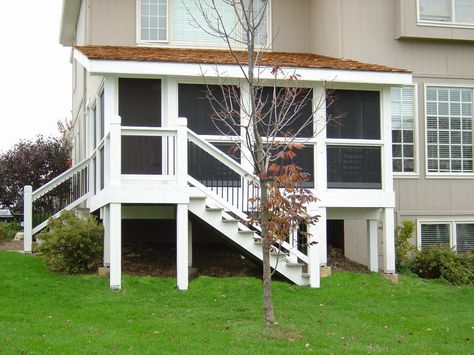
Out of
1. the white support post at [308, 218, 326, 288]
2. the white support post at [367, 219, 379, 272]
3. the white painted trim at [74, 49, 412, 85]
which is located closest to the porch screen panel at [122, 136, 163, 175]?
the white painted trim at [74, 49, 412, 85]

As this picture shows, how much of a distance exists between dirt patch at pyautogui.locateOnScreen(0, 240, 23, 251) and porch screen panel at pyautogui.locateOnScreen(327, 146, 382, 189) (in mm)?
7013

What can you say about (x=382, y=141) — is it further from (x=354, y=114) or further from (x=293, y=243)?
(x=293, y=243)

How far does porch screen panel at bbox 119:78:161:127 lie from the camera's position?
1354 centimetres

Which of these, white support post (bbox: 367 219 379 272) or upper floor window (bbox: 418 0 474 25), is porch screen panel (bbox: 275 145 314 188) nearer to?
white support post (bbox: 367 219 379 272)

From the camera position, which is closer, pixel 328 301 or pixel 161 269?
pixel 328 301

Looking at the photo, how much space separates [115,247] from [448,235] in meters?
8.03

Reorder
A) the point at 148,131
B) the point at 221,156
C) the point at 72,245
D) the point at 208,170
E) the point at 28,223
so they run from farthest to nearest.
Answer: the point at 28,223, the point at 208,170, the point at 221,156, the point at 72,245, the point at 148,131

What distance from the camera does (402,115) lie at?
15922mm

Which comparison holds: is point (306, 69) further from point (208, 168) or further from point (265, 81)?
point (208, 168)

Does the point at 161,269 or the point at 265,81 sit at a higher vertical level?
the point at 265,81

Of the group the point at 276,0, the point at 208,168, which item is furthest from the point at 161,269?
the point at 276,0

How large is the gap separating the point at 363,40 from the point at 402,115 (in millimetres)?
1859

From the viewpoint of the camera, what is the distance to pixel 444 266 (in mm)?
14016

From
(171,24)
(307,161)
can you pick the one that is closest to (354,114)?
(307,161)
